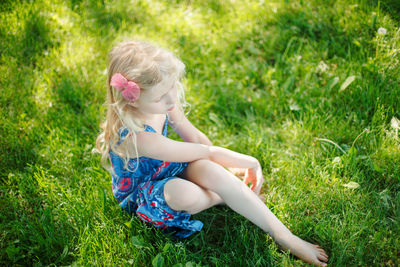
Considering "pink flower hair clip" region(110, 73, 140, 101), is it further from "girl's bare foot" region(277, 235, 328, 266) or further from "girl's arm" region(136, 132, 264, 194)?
"girl's bare foot" region(277, 235, 328, 266)

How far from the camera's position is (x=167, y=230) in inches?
72.8

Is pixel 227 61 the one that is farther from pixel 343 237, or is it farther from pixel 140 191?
pixel 343 237

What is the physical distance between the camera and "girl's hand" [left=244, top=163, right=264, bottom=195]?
192cm

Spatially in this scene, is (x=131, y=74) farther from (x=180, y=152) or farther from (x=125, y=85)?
(x=180, y=152)

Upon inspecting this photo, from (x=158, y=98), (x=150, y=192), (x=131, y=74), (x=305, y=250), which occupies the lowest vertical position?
(x=305, y=250)

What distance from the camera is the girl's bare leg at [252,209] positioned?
167 cm

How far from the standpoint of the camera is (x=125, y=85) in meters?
1.51

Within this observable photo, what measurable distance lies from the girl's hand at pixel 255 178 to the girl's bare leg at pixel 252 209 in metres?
0.14

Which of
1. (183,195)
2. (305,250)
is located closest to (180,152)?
(183,195)

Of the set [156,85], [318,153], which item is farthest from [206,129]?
[156,85]

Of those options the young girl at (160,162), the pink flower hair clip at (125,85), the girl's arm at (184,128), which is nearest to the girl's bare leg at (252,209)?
the young girl at (160,162)

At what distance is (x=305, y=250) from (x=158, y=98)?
3.27 feet

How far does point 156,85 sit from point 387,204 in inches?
51.3

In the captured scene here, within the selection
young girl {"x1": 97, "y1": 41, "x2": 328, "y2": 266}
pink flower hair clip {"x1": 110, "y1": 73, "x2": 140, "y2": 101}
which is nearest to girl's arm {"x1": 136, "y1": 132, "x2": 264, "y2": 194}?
young girl {"x1": 97, "y1": 41, "x2": 328, "y2": 266}
